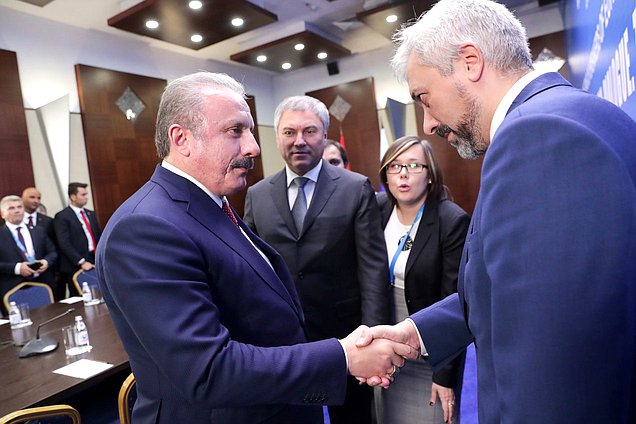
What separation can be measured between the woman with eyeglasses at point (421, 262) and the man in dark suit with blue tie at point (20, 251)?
4.76m

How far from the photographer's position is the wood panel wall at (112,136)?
284 inches

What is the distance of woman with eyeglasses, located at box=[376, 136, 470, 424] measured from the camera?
199cm

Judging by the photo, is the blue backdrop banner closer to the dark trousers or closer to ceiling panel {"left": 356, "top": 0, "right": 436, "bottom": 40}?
the dark trousers

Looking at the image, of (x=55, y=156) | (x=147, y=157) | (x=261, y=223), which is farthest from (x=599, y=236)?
(x=147, y=157)

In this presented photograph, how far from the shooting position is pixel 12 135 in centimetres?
627

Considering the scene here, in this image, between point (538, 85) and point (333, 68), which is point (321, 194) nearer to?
point (538, 85)

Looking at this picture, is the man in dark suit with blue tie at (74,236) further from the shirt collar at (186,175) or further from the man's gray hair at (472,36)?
the man's gray hair at (472,36)

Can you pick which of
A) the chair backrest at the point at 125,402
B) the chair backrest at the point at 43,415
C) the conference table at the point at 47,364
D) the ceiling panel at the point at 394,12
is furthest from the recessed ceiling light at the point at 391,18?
the chair backrest at the point at 43,415

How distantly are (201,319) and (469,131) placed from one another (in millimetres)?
777

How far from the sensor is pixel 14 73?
20.7ft

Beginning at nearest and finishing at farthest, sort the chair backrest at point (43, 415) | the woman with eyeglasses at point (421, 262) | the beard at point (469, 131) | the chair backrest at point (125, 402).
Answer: the beard at point (469, 131), the chair backrest at point (43, 415), the chair backrest at point (125, 402), the woman with eyeglasses at point (421, 262)

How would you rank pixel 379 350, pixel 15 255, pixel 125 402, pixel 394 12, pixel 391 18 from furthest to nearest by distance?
pixel 391 18, pixel 394 12, pixel 15 255, pixel 125 402, pixel 379 350

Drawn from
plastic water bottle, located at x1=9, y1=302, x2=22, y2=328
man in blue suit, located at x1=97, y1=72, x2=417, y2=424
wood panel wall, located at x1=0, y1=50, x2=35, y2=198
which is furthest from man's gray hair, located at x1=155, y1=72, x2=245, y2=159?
wood panel wall, located at x1=0, y1=50, x2=35, y2=198

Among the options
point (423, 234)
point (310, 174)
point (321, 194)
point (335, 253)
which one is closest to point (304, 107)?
point (310, 174)
